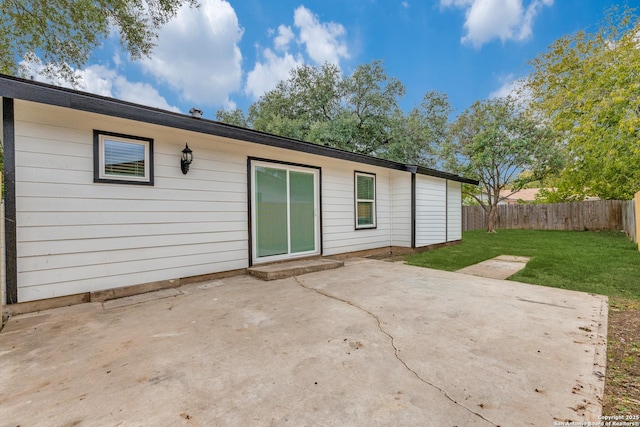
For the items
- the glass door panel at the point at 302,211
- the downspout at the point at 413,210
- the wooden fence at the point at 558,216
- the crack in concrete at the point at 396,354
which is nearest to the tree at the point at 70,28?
the glass door panel at the point at 302,211

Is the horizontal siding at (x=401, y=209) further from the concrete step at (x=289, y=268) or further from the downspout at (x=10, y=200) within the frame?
the downspout at (x=10, y=200)

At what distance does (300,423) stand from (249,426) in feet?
0.82

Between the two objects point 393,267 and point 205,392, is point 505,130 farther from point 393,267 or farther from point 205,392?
point 205,392

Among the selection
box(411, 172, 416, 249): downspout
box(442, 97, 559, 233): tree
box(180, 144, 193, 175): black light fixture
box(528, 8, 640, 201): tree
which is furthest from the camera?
box(442, 97, 559, 233): tree

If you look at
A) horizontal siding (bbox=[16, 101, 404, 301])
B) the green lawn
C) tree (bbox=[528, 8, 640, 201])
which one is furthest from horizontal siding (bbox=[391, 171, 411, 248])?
tree (bbox=[528, 8, 640, 201])

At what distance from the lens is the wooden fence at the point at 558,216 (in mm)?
12219

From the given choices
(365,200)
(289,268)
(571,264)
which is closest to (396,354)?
(289,268)

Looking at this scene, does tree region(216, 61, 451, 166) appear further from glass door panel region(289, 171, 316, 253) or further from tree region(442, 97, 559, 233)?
glass door panel region(289, 171, 316, 253)

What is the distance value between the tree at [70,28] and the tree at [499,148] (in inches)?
467

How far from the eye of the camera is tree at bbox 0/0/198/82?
592 centimetres

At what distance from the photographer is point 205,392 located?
164 centimetres

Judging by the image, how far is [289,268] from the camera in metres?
4.80

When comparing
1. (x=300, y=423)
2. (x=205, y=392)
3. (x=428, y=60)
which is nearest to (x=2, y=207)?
(x=205, y=392)

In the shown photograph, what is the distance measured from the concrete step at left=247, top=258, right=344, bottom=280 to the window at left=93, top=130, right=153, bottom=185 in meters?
2.10
